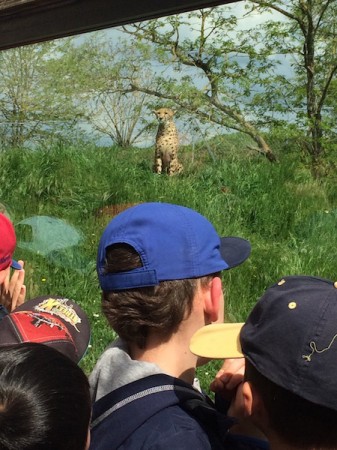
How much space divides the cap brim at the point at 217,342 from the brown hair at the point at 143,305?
8 cm

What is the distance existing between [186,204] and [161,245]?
4126mm

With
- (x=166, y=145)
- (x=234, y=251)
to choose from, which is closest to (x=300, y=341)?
(x=234, y=251)

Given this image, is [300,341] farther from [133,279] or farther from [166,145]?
[166,145]

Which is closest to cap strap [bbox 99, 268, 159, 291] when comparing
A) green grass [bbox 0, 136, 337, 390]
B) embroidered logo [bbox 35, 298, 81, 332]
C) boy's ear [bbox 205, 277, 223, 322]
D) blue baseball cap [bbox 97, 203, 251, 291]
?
blue baseball cap [bbox 97, 203, 251, 291]

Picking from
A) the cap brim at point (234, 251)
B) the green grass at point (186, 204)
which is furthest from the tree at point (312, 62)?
the cap brim at point (234, 251)

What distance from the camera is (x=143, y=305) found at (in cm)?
158

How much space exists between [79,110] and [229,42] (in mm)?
2102

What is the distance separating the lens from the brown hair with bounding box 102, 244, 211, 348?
158 centimetres

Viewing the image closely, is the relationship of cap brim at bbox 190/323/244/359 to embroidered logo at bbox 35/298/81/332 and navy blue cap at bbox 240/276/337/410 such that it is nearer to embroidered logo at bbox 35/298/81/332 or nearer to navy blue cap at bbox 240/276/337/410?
navy blue cap at bbox 240/276/337/410

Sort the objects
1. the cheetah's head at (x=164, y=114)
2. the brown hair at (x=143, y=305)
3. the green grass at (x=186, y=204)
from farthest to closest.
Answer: the cheetah's head at (x=164, y=114)
the green grass at (x=186, y=204)
the brown hair at (x=143, y=305)

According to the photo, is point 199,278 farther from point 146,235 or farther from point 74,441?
point 74,441

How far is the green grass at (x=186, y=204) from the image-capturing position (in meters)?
4.47

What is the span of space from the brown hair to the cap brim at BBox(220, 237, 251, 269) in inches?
11.0

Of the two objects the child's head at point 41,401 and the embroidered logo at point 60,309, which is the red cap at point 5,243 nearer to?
the embroidered logo at point 60,309
